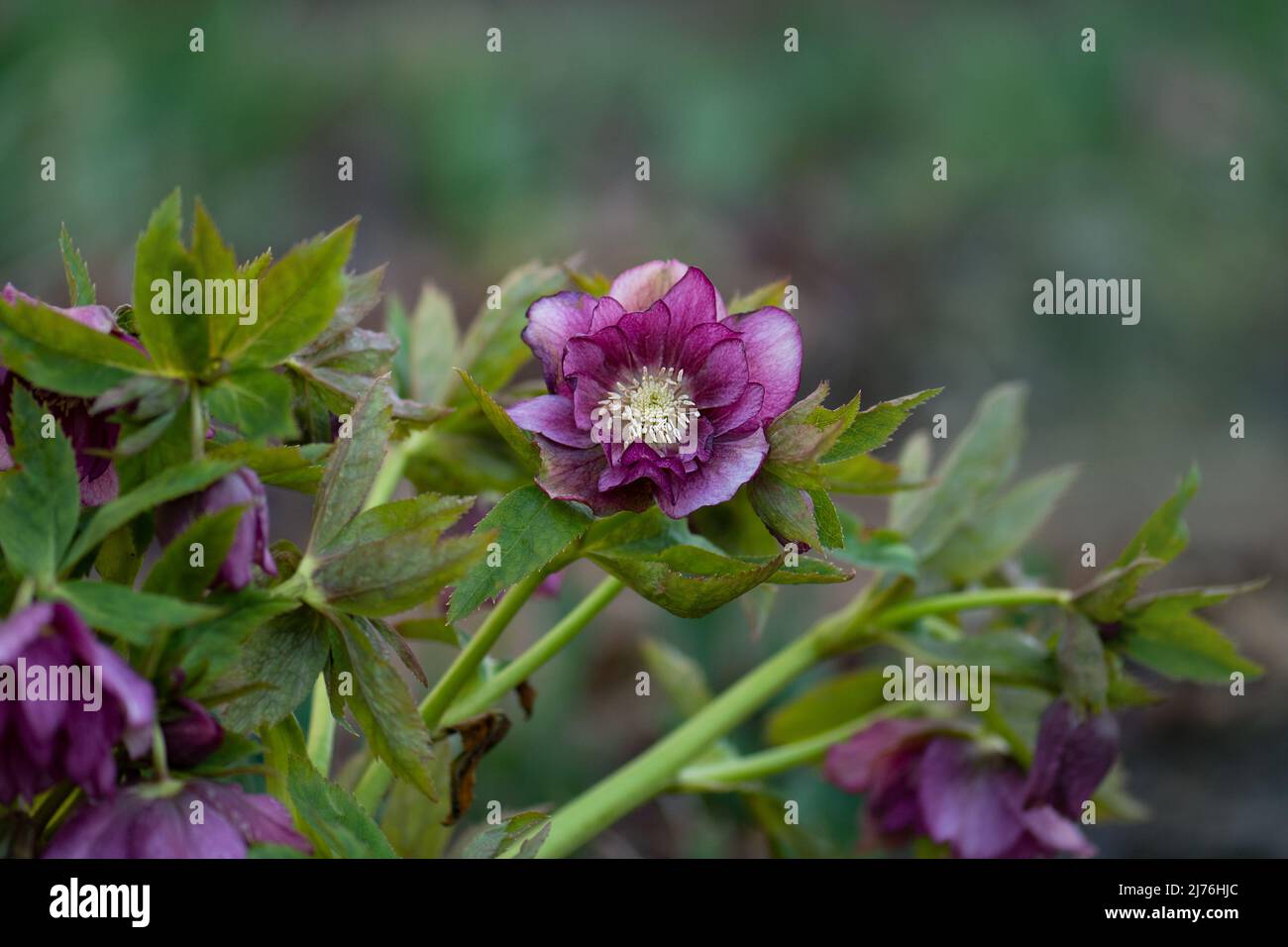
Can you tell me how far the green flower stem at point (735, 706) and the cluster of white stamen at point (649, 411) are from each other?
8.7 inches

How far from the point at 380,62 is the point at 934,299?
1453 millimetres

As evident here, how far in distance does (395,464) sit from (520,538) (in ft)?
0.62

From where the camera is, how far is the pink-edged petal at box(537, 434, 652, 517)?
0.51 metres

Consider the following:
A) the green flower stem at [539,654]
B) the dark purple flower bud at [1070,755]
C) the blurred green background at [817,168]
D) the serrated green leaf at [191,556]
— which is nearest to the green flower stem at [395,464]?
the green flower stem at [539,654]

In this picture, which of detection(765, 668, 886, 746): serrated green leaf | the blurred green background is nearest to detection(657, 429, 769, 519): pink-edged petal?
detection(765, 668, 886, 746): serrated green leaf

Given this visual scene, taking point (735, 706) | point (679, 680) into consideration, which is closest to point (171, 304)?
point (735, 706)

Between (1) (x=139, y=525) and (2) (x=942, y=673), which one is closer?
(1) (x=139, y=525)

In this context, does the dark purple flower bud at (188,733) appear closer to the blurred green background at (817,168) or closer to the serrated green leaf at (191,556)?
the serrated green leaf at (191,556)

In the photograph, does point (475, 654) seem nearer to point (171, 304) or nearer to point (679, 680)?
point (171, 304)

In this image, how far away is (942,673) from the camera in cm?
71

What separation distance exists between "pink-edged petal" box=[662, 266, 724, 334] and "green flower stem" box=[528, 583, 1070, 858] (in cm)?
23

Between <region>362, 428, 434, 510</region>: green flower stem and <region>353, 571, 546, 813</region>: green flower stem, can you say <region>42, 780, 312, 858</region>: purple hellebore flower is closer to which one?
<region>353, 571, 546, 813</region>: green flower stem
